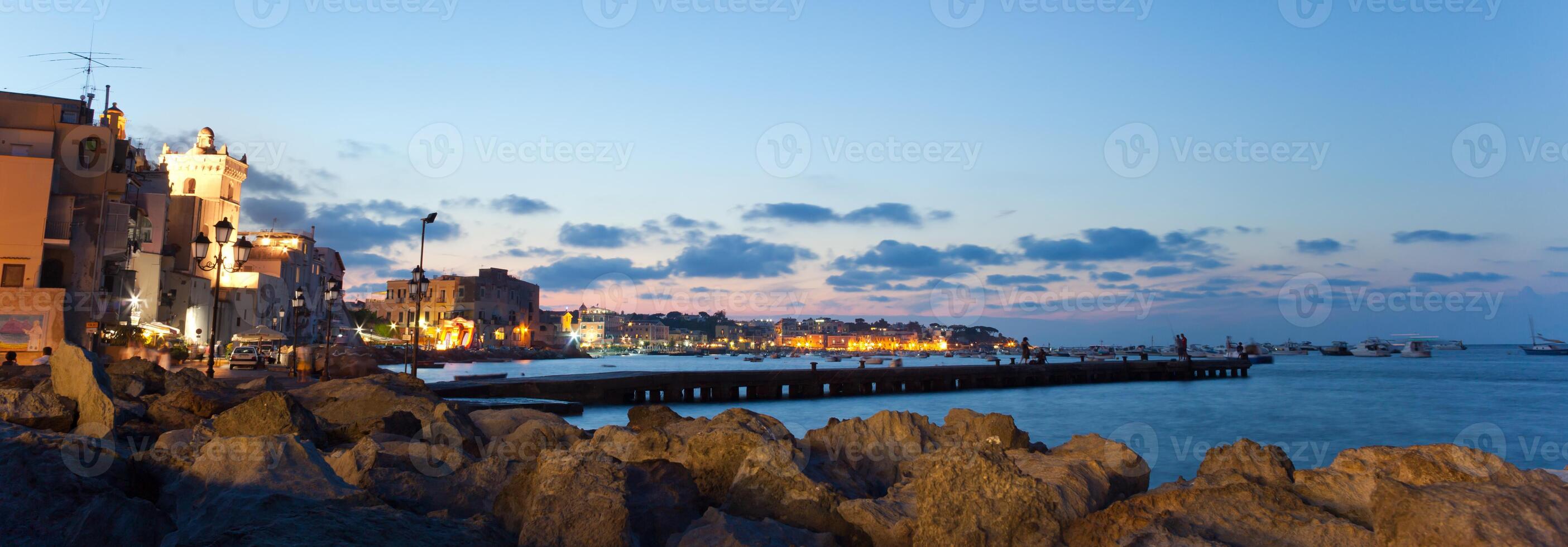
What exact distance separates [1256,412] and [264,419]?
3698 cm

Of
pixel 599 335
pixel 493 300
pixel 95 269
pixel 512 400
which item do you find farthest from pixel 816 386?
pixel 599 335

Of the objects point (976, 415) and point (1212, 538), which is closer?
point (1212, 538)

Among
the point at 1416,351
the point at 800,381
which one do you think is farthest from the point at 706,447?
the point at 1416,351

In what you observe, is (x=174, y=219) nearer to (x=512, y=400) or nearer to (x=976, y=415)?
(x=512, y=400)

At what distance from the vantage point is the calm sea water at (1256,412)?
24.5 m

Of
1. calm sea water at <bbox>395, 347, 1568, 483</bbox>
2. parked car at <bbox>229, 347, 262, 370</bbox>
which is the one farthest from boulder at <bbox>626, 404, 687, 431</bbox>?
parked car at <bbox>229, 347, 262, 370</bbox>

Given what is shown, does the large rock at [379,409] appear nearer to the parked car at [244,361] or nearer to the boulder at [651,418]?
the boulder at [651,418]

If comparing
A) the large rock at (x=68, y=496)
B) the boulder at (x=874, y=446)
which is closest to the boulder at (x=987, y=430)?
the boulder at (x=874, y=446)

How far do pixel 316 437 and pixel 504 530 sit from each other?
427 cm

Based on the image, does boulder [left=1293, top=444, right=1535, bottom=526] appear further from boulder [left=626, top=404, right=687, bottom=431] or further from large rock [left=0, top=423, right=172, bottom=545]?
large rock [left=0, top=423, right=172, bottom=545]

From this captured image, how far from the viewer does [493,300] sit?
11894 centimetres

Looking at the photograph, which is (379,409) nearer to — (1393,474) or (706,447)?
(706,447)

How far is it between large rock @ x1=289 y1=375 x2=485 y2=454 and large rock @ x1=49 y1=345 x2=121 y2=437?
2.02m

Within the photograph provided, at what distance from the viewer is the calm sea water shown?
24.5 m
